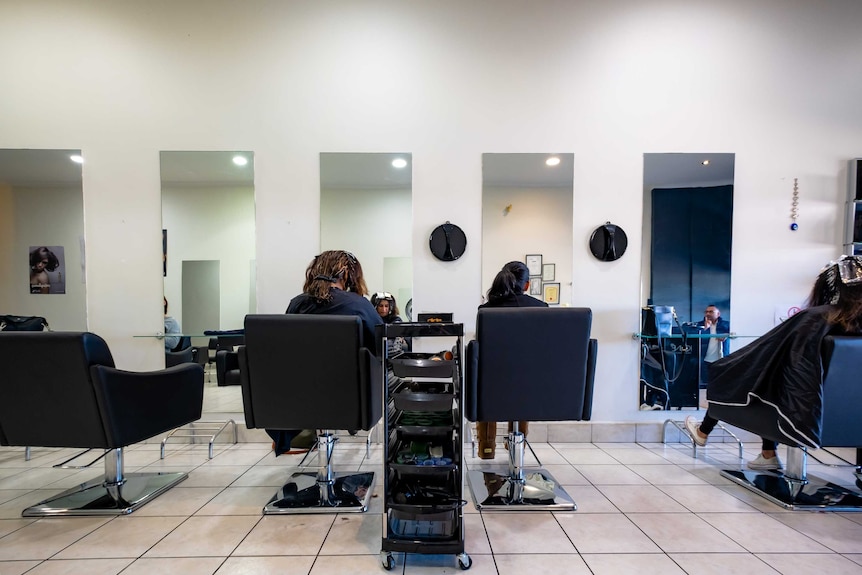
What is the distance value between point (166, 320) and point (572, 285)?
2908mm

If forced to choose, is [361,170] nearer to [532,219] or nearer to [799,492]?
[532,219]

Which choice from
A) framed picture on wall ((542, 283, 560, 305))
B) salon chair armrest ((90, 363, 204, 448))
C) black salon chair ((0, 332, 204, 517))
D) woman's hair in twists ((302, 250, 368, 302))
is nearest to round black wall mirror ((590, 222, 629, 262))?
framed picture on wall ((542, 283, 560, 305))

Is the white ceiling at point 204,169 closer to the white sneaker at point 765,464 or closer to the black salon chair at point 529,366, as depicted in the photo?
the black salon chair at point 529,366

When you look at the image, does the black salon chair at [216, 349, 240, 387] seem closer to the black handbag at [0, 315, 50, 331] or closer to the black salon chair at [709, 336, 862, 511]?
the black handbag at [0, 315, 50, 331]

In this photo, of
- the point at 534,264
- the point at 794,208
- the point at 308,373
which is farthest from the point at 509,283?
the point at 794,208

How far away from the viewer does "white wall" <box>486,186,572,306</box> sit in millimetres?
2695

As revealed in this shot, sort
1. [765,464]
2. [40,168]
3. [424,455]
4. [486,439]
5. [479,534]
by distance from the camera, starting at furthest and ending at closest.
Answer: [40,168] → [486,439] → [765,464] → [479,534] → [424,455]

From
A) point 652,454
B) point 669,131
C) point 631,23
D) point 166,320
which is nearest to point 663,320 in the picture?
point 652,454

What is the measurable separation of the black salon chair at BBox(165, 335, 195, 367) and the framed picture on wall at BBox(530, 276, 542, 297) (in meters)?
2.44

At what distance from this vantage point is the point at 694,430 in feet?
8.50

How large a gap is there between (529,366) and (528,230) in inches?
50.8

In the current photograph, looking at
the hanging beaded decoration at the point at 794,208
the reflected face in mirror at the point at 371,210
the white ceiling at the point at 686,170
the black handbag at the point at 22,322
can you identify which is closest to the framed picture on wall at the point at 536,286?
the reflected face in mirror at the point at 371,210

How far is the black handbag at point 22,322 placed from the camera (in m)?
2.70

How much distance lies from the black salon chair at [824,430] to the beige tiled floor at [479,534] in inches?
3.4
